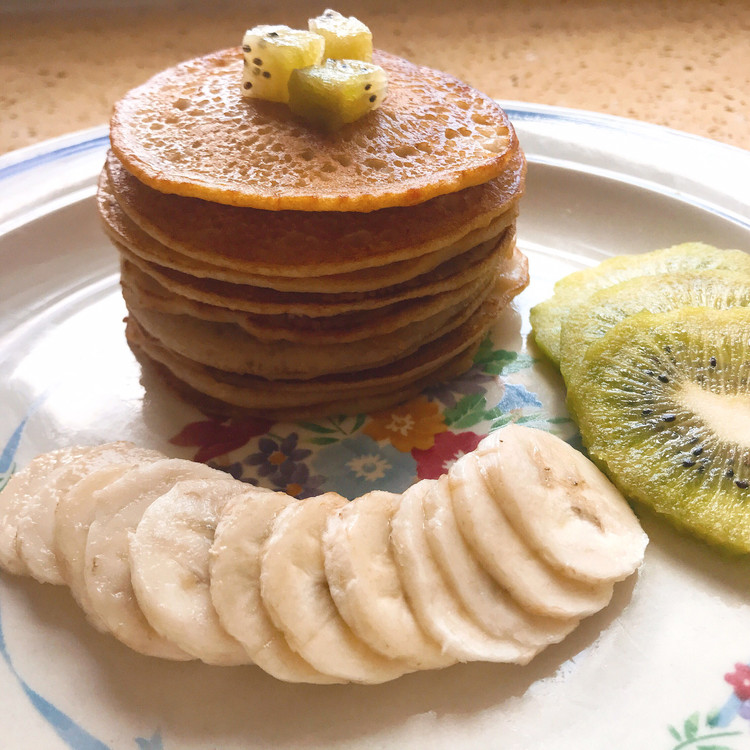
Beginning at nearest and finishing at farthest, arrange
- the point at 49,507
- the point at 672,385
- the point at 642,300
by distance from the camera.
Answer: the point at 49,507 < the point at 672,385 < the point at 642,300

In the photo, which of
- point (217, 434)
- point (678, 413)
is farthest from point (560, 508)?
point (217, 434)

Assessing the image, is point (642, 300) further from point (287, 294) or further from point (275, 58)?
point (275, 58)

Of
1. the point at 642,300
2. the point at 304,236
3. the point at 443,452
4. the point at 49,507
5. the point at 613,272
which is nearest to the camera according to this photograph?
the point at 49,507

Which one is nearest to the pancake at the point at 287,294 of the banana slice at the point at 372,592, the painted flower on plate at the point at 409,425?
the painted flower on plate at the point at 409,425

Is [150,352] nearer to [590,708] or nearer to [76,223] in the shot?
[76,223]

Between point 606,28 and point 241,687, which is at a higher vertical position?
point 606,28

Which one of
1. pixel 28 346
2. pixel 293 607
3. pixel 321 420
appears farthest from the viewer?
pixel 28 346

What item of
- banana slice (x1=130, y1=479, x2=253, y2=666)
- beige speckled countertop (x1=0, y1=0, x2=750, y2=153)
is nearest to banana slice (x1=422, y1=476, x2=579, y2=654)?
banana slice (x1=130, y1=479, x2=253, y2=666)

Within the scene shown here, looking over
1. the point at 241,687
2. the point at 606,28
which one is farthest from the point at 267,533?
the point at 606,28
